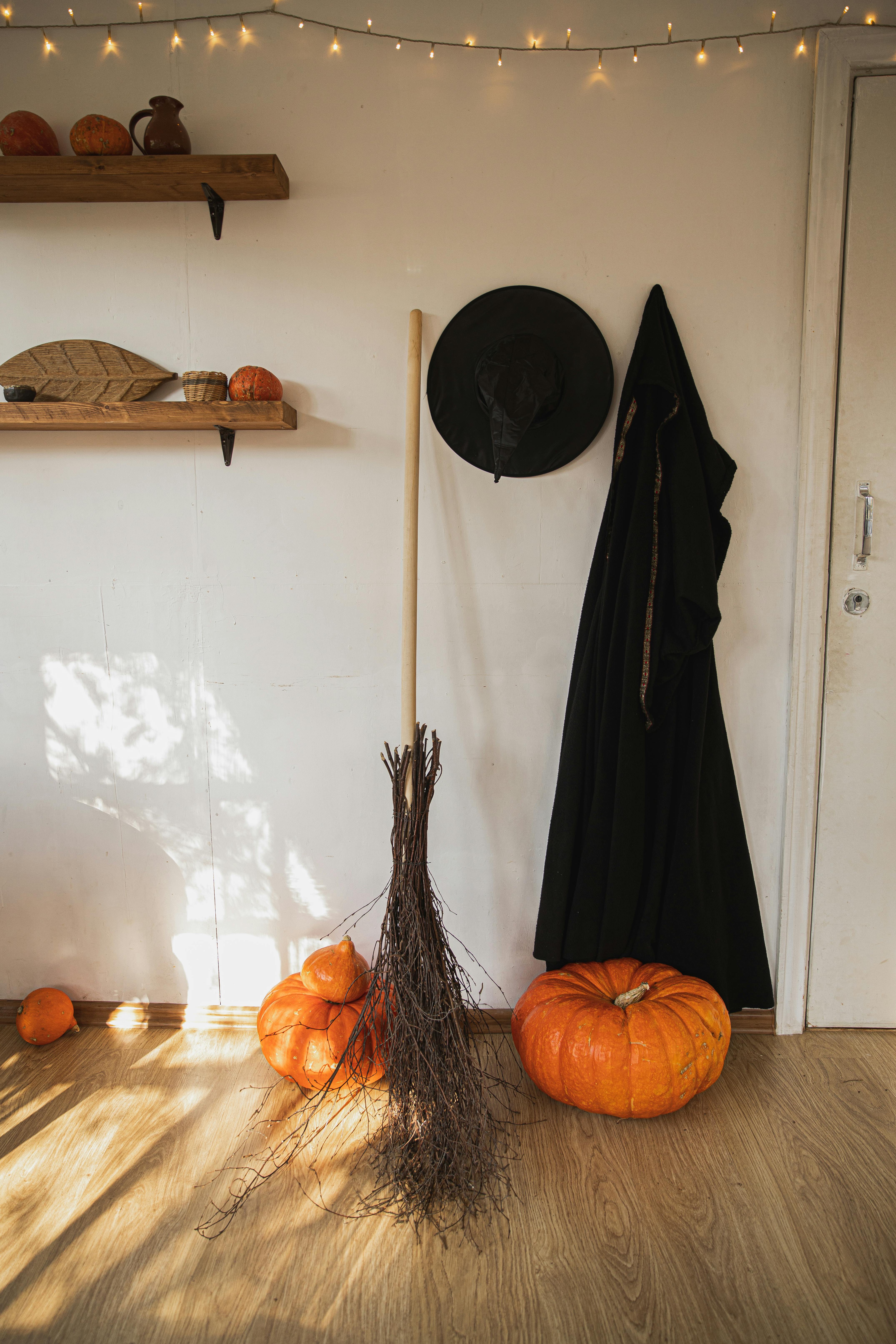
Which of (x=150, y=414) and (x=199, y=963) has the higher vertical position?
(x=150, y=414)

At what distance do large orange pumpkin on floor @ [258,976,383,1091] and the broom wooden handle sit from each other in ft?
1.88

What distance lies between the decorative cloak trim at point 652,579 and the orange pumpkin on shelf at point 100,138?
1297mm

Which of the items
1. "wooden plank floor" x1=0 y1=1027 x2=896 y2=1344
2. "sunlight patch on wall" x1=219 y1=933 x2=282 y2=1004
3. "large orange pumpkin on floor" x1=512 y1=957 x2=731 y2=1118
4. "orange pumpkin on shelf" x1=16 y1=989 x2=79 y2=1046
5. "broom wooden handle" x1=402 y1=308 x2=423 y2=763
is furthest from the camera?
"sunlight patch on wall" x1=219 y1=933 x2=282 y2=1004

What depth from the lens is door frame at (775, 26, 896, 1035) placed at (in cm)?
178

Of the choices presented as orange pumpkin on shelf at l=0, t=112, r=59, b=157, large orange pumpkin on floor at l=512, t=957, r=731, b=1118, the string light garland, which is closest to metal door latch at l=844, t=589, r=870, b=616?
large orange pumpkin on floor at l=512, t=957, r=731, b=1118

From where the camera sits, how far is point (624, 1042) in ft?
5.39

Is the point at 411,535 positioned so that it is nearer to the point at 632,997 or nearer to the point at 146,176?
the point at 146,176

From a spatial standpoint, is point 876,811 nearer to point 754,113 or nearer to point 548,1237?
point 548,1237

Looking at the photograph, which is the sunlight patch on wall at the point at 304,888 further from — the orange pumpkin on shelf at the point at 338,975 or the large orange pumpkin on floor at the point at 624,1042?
the large orange pumpkin on floor at the point at 624,1042

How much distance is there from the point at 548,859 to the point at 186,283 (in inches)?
65.8

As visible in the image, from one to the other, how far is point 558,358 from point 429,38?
793mm

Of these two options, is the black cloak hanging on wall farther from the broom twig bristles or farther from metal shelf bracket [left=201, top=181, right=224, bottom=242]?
metal shelf bracket [left=201, top=181, right=224, bottom=242]

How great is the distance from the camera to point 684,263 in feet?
6.09

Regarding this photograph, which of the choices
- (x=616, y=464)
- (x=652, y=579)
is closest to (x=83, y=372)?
(x=616, y=464)
